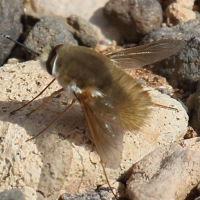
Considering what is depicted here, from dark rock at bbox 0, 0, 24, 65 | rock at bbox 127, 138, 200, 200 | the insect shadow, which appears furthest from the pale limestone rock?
rock at bbox 127, 138, 200, 200

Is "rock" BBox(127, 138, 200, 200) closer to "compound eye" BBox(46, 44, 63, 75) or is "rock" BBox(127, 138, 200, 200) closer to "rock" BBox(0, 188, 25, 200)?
"rock" BBox(0, 188, 25, 200)

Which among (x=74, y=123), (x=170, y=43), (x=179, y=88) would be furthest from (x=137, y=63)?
(x=179, y=88)

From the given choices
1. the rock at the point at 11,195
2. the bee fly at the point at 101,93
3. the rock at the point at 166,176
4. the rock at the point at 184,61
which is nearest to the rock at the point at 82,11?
the rock at the point at 184,61

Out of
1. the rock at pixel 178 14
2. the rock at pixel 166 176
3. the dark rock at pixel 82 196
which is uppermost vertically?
the rock at pixel 178 14

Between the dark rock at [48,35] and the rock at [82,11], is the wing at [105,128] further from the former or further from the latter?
the rock at [82,11]

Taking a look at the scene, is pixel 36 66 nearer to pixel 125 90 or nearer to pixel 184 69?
pixel 125 90

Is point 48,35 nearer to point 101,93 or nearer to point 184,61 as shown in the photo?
point 184,61
